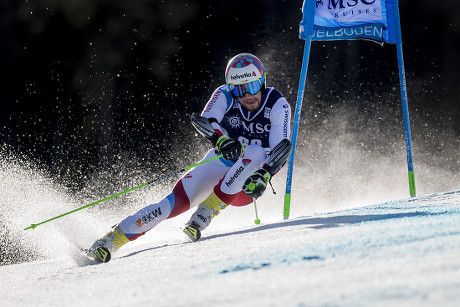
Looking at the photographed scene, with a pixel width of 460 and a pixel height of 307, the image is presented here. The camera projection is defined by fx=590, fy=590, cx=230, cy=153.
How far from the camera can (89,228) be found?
411 cm

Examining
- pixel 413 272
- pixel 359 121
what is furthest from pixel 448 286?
pixel 359 121

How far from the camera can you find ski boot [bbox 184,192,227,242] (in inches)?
131

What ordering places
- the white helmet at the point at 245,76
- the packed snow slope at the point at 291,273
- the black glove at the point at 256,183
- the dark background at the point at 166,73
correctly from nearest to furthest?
the packed snow slope at the point at 291,273
the black glove at the point at 256,183
the white helmet at the point at 245,76
the dark background at the point at 166,73

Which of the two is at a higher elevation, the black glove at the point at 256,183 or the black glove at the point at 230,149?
the black glove at the point at 230,149

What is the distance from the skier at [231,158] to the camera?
3.49 metres

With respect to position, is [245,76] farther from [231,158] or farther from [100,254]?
[100,254]

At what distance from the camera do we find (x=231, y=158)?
359 centimetres

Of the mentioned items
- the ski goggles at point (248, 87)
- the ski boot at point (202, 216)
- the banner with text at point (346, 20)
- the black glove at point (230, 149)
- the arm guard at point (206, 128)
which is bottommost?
the ski boot at point (202, 216)

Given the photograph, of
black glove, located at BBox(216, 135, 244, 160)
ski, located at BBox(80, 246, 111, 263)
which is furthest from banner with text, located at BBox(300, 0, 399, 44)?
ski, located at BBox(80, 246, 111, 263)

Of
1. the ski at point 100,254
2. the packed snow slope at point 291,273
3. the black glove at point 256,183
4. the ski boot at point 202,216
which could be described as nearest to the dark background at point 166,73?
the ski boot at point 202,216

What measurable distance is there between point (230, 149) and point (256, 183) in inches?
11.0

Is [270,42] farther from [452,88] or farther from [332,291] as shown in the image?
[332,291]

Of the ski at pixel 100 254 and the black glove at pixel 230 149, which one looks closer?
the ski at pixel 100 254

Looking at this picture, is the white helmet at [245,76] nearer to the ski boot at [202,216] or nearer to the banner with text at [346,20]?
the ski boot at [202,216]
